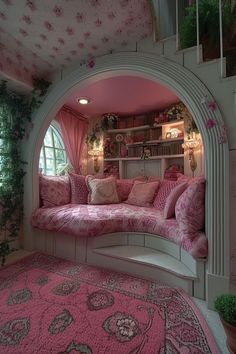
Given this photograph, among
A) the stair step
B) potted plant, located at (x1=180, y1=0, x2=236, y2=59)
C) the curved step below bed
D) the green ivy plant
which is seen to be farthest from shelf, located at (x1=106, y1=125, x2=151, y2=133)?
the stair step

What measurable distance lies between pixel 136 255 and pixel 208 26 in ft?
7.15

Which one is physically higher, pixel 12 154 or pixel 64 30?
pixel 64 30

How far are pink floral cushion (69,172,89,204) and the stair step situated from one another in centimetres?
100

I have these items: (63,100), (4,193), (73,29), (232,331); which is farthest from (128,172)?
(232,331)

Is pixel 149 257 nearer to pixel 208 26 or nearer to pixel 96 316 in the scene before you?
pixel 96 316

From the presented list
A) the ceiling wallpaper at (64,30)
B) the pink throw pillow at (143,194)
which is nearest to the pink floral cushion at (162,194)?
the pink throw pillow at (143,194)

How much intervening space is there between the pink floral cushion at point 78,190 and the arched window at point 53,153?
0.66 meters

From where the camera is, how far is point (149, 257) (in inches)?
76.6

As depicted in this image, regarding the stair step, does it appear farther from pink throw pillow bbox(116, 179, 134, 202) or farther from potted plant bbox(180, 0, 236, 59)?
potted plant bbox(180, 0, 236, 59)

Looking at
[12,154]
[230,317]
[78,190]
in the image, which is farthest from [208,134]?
[12,154]

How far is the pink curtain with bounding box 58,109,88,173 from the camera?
3564 mm

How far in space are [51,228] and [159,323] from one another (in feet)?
5.09

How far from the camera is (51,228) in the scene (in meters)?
2.35

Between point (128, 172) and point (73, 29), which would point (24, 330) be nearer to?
point (73, 29)
